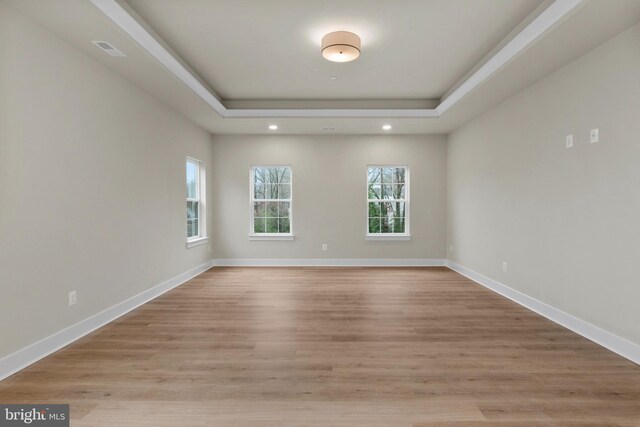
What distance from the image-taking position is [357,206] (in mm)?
6375

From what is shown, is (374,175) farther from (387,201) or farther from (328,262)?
(328,262)

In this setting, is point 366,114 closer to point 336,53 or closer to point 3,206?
point 336,53

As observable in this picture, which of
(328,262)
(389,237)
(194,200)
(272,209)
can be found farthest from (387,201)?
(194,200)

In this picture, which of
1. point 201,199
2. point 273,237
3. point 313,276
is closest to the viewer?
point 313,276

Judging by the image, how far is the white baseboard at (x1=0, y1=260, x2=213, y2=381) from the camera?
2.26 meters

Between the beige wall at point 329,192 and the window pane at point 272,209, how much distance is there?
14.7 inches

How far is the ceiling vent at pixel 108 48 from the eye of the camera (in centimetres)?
277

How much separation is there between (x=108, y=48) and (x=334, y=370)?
10.7 feet

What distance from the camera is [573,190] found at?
3127 mm

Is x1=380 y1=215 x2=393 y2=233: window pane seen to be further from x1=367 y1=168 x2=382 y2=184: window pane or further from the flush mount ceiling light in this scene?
the flush mount ceiling light

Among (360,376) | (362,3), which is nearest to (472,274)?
(360,376)

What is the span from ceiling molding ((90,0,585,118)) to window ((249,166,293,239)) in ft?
5.05

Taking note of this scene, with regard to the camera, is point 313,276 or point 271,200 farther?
point 271,200

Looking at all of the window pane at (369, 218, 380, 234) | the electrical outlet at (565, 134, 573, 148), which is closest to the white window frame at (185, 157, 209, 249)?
the window pane at (369, 218, 380, 234)
